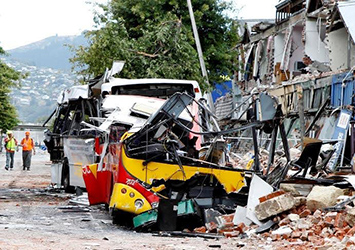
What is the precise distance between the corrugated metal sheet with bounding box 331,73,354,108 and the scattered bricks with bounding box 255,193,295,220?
14998 millimetres

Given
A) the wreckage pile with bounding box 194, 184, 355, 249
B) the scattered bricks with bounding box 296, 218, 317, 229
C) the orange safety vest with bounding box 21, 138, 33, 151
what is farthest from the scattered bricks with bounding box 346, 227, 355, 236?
the orange safety vest with bounding box 21, 138, 33, 151

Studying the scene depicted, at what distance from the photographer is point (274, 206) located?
37.2 feet

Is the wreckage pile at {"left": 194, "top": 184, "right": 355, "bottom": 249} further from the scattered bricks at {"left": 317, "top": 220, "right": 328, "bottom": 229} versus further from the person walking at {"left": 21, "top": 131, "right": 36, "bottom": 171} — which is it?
the person walking at {"left": 21, "top": 131, "right": 36, "bottom": 171}

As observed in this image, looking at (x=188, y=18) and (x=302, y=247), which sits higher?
(x=188, y=18)

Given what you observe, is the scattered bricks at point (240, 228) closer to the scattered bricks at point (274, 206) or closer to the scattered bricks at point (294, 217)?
the scattered bricks at point (274, 206)

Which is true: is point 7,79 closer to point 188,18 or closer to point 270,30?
point 270,30

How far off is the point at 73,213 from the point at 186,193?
3492 millimetres

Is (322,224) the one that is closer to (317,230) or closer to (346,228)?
(317,230)

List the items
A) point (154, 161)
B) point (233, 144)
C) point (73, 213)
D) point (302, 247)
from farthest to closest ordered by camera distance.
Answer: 1. point (233, 144)
2. point (73, 213)
3. point (154, 161)
4. point (302, 247)

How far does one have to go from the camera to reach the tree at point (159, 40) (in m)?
29.4

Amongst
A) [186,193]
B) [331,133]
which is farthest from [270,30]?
[186,193]

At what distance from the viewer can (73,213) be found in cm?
1489

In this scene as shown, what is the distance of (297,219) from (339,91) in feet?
54.9

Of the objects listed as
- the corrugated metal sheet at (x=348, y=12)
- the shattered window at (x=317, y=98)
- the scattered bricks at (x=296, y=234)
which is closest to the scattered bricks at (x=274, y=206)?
the scattered bricks at (x=296, y=234)
